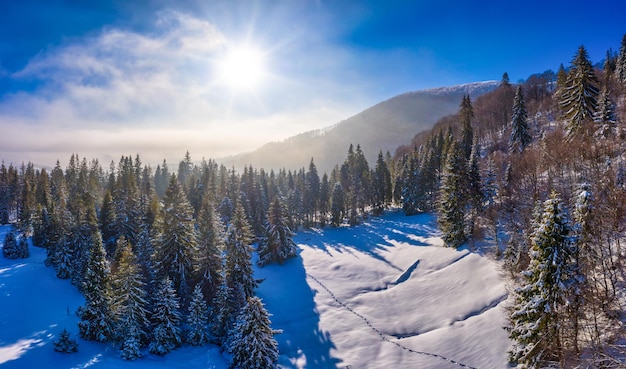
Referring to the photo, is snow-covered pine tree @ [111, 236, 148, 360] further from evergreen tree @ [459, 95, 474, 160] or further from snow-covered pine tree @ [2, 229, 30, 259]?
evergreen tree @ [459, 95, 474, 160]

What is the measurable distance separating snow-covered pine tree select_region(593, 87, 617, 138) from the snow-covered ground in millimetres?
24391

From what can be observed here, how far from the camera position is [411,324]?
3012 centimetres

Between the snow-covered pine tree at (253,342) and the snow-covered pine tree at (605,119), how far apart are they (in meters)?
46.4

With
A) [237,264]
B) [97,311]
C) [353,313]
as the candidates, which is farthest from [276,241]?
[97,311]

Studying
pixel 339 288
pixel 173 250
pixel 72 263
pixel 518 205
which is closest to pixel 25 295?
pixel 72 263

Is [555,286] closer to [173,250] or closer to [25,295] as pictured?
[173,250]

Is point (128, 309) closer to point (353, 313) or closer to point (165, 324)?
point (165, 324)

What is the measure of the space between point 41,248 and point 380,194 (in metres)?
70.2

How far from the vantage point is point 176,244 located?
32094 millimetres

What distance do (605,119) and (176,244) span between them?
55.3m

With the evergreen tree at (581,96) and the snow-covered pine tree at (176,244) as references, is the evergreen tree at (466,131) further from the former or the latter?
the snow-covered pine tree at (176,244)

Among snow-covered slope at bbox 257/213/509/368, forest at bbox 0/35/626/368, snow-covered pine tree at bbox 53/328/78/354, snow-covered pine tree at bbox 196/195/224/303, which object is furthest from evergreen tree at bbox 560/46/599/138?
snow-covered pine tree at bbox 53/328/78/354

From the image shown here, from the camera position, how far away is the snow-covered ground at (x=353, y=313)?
24594 mm

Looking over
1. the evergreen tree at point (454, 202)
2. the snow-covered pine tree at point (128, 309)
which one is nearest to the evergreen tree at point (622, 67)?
the evergreen tree at point (454, 202)
